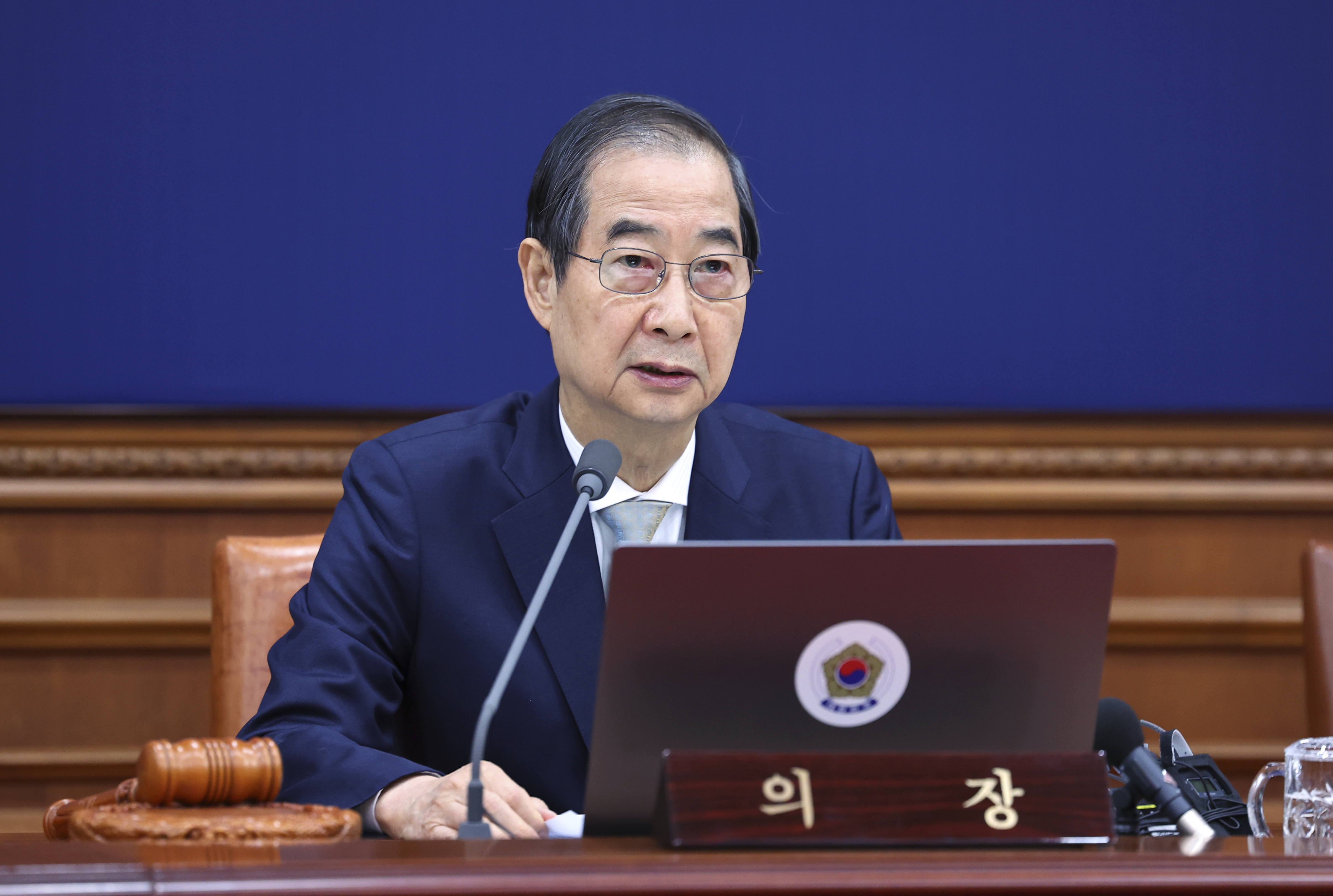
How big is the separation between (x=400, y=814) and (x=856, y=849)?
0.46 meters

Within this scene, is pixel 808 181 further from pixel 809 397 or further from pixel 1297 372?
pixel 1297 372

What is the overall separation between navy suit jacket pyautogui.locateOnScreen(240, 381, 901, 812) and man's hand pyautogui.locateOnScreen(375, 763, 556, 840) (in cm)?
12

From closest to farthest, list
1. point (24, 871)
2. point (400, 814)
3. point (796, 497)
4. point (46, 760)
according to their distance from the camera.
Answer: point (24, 871)
point (400, 814)
point (796, 497)
point (46, 760)

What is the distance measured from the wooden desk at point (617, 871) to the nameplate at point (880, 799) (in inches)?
0.9

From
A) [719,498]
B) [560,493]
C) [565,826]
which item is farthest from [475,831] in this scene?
[719,498]

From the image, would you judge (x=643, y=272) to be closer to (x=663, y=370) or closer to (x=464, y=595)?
(x=663, y=370)

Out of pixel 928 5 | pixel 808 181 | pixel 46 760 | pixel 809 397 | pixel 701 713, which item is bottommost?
pixel 46 760

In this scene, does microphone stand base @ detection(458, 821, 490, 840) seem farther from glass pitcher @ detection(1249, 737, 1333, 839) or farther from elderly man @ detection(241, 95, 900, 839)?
glass pitcher @ detection(1249, 737, 1333, 839)

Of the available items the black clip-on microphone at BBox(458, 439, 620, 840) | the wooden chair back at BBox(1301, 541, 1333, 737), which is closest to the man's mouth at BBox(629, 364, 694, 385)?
the black clip-on microphone at BBox(458, 439, 620, 840)

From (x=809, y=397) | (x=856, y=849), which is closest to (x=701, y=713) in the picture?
(x=856, y=849)

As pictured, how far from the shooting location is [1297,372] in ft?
8.38

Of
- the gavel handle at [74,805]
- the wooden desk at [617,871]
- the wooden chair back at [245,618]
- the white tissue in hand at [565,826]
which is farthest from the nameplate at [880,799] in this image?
the wooden chair back at [245,618]

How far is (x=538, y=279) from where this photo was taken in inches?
64.4

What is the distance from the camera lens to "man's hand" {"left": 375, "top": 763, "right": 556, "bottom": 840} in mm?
1055
